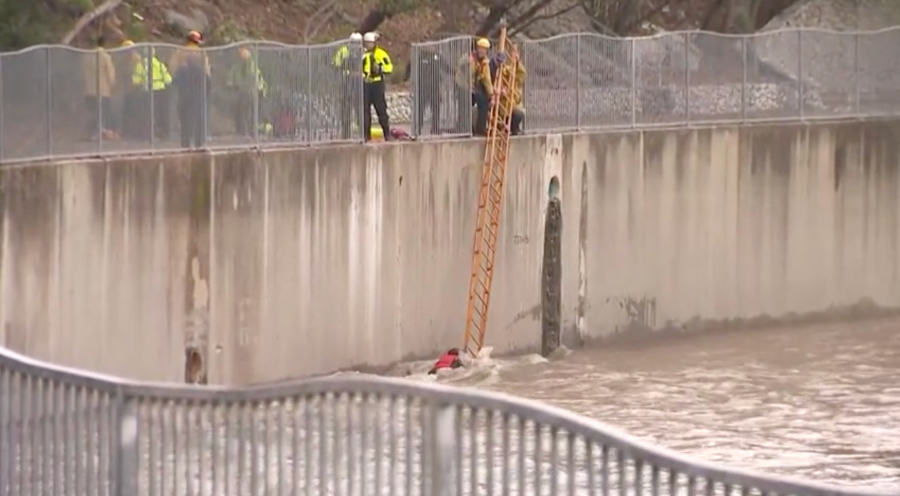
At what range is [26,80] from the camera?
16.1m

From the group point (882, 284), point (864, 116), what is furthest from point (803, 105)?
point (882, 284)

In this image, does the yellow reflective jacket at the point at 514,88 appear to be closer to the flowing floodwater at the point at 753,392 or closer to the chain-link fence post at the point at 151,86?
the flowing floodwater at the point at 753,392

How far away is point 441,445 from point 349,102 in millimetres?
15708

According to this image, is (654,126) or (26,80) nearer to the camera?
(26,80)

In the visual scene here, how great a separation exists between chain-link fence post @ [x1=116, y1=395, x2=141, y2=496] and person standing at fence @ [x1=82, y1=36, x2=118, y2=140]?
11337mm

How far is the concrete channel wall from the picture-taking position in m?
16.2

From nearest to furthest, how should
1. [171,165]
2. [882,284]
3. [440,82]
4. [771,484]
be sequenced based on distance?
[771,484] → [171,165] → [440,82] → [882,284]

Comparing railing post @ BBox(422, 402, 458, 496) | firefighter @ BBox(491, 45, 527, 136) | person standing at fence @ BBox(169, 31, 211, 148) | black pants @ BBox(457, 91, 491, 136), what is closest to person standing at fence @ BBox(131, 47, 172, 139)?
person standing at fence @ BBox(169, 31, 211, 148)

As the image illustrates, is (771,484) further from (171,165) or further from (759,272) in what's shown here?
(759,272)

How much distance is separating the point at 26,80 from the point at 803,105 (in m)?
14.3

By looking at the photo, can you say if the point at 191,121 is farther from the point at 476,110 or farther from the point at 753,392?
the point at 753,392

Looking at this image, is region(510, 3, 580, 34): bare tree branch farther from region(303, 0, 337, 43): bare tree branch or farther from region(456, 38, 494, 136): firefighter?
region(456, 38, 494, 136): firefighter

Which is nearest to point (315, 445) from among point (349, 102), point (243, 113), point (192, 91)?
point (192, 91)

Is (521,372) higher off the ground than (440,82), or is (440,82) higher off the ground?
(440,82)
